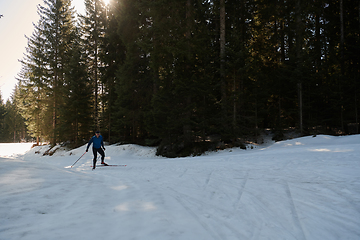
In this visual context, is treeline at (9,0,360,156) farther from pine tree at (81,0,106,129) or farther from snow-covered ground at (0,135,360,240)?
snow-covered ground at (0,135,360,240)

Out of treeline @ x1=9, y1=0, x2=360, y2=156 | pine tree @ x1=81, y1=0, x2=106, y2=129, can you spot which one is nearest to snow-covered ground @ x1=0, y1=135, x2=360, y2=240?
treeline @ x1=9, y1=0, x2=360, y2=156

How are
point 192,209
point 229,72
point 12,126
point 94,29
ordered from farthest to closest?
1. point 12,126
2. point 94,29
3. point 229,72
4. point 192,209

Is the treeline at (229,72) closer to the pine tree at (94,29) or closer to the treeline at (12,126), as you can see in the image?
the pine tree at (94,29)

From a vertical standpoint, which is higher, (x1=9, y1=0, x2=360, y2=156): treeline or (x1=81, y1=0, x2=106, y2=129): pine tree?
(x1=81, y1=0, x2=106, y2=129): pine tree

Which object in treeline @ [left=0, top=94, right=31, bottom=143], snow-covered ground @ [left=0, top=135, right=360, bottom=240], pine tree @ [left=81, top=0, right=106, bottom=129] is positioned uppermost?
pine tree @ [left=81, top=0, right=106, bottom=129]

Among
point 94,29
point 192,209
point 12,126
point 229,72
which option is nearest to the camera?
point 192,209

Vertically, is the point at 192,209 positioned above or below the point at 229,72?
below

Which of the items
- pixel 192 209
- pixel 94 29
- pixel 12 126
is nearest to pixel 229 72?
pixel 192 209

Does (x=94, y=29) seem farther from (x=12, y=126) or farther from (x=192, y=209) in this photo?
(x=12, y=126)

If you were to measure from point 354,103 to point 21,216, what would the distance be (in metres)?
19.6

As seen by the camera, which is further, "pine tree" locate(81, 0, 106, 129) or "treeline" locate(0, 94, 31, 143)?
"treeline" locate(0, 94, 31, 143)

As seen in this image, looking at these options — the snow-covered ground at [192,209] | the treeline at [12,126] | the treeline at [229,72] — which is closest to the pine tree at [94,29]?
the treeline at [229,72]

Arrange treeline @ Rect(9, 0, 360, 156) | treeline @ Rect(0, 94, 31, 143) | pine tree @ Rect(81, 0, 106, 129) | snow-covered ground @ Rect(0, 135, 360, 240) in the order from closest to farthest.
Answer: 1. snow-covered ground @ Rect(0, 135, 360, 240)
2. treeline @ Rect(9, 0, 360, 156)
3. pine tree @ Rect(81, 0, 106, 129)
4. treeline @ Rect(0, 94, 31, 143)

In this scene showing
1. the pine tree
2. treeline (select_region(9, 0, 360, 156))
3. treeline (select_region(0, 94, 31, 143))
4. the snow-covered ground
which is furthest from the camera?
treeline (select_region(0, 94, 31, 143))
